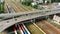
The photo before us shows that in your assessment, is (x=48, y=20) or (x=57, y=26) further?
(x=48, y=20)

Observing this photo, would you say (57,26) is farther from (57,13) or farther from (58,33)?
(57,13)

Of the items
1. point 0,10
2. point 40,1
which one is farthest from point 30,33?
point 40,1

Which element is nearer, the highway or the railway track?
the railway track

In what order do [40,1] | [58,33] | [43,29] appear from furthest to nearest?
[40,1] → [43,29] → [58,33]

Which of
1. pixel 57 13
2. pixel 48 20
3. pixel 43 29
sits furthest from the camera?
pixel 57 13

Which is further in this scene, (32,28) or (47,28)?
(32,28)

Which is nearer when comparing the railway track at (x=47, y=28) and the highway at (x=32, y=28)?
the railway track at (x=47, y=28)

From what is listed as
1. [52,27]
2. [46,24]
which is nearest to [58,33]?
[52,27]
